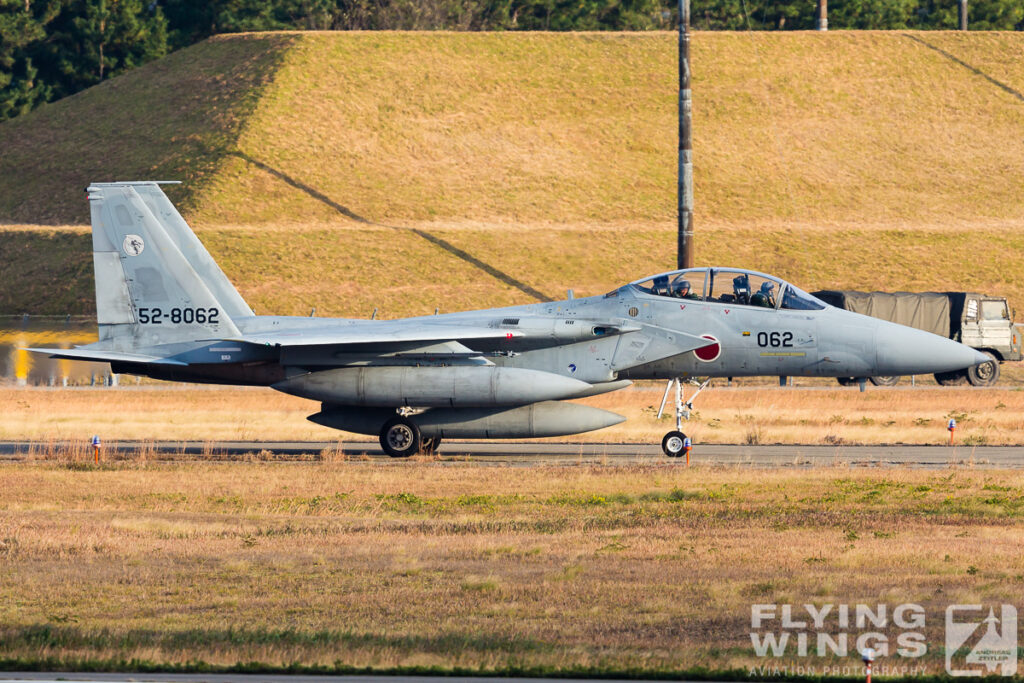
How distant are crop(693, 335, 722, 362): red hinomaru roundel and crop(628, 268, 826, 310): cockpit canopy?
719 mm

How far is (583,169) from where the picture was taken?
66562 mm

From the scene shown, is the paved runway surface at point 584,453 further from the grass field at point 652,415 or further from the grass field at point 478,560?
the grass field at point 478,560

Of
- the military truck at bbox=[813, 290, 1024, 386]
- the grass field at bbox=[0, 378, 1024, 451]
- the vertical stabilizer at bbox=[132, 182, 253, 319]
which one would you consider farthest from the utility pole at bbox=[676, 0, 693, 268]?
the vertical stabilizer at bbox=[132, 182, 253, 319]

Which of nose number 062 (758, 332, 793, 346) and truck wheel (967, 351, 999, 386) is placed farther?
truck wheel (967, 351, 999, 386)

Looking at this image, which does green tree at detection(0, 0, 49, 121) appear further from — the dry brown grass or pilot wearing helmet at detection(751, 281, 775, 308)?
pilot wearing helmet at detection(751, 281, 775, 308)

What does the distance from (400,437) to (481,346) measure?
2232 mm

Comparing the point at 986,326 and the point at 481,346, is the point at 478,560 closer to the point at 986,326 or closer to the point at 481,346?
the point at 481,346

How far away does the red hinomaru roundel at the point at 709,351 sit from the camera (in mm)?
22156

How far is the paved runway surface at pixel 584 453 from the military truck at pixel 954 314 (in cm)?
1833

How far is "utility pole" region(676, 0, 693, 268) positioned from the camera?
37.6m

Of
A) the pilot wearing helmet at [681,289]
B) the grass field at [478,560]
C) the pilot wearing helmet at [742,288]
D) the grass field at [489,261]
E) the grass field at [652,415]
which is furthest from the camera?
the grass field at [489,261]

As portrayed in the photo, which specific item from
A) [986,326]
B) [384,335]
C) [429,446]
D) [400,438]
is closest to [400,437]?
[400,438]

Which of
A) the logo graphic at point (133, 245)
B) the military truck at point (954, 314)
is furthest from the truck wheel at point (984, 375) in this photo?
the logo graphic at point (133, 245)

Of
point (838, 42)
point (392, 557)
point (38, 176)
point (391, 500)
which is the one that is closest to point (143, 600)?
point (392, 557)
